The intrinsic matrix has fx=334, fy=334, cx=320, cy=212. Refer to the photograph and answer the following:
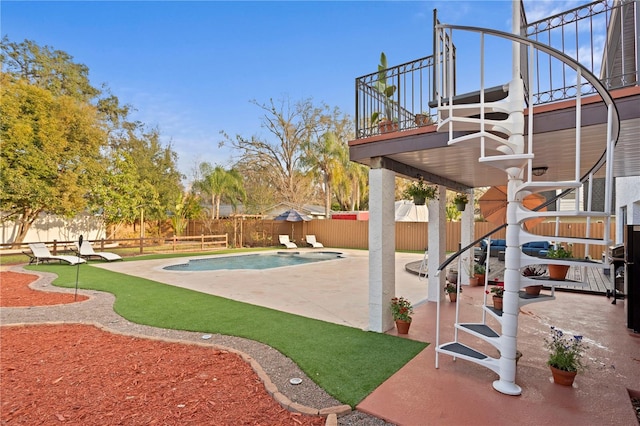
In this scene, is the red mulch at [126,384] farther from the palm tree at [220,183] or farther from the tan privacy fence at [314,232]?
the palm tree at [220,183]

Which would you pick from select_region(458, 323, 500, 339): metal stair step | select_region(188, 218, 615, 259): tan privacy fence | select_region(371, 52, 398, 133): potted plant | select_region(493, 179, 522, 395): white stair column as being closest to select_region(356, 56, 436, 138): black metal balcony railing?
select_region(371, 52, 398, 133): potted plant

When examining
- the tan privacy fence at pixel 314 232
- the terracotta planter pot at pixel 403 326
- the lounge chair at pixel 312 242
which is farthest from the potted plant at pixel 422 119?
the lounge chair at pixel 312 242

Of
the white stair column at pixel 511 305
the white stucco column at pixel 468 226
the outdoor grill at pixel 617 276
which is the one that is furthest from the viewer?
the white stucco column at pixel 468 226

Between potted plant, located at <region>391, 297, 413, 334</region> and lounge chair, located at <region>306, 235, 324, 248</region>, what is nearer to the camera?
potted plant, located at <region>391, 297, 413, 334</region>

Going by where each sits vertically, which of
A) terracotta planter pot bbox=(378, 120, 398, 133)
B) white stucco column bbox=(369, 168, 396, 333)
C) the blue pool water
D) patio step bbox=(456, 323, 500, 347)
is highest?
terracotta planter pot bbox=(378, 120, 398, 133)

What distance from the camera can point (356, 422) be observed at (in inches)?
104

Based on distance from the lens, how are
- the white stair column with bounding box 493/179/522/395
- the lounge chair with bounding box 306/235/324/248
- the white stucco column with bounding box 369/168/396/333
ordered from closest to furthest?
the white stair column with bounding box 493/179/522/395
the white stucco column with bounding box 369/168/396/333
the lounge chair with bounding box 306/235/324/248

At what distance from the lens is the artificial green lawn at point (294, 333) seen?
3.42m

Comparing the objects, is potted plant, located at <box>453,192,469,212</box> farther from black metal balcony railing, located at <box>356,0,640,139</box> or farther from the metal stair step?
the metal stair step

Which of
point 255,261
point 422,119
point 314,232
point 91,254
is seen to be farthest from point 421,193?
point 314,232

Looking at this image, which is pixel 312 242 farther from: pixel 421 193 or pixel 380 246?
pixel 380 246

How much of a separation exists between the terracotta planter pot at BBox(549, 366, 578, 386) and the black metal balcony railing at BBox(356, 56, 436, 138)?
3.24 meters

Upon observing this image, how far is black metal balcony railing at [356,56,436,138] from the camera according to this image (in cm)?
490

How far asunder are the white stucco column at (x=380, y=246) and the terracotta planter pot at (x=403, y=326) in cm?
19
